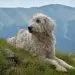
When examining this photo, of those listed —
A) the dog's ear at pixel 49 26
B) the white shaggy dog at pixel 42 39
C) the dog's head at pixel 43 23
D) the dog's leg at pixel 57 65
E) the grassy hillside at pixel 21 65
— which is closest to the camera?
the grassy hillside at pixel 21 65

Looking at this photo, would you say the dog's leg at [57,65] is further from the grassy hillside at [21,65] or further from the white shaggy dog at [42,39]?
the white shaggy dog at [42,39]

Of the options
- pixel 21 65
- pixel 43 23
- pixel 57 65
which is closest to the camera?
pixel 21 65

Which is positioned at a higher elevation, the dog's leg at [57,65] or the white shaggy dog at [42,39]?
the white shaggy dog at [42,39]

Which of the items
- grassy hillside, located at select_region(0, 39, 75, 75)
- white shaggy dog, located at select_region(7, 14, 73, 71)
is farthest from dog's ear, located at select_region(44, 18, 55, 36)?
grassy hillside, located at select_region(0, 39, 75, 75)

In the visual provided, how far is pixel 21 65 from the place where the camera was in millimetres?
12195

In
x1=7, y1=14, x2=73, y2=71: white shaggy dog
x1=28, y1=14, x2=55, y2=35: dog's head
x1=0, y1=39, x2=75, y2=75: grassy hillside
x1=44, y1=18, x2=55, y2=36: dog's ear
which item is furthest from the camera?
x1=44, y1=18, x2=55, y2=36: dog's ear

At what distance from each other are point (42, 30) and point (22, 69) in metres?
3.31

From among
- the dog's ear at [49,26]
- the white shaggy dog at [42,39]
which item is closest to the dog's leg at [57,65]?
the white shaggy dog at [42,39]

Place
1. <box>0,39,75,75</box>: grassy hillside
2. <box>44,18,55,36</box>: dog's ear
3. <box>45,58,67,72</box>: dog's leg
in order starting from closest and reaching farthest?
<box>0,39,75,75</box>: grassy hillside < <box>45,58,67,72</box>: dog's leg < <box>44,18,55,36</box>: dog's ear

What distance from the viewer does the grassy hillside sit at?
11.5 metres

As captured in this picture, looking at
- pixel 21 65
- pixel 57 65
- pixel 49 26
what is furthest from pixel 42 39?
pixel 21 65

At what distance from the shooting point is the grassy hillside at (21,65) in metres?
11.5

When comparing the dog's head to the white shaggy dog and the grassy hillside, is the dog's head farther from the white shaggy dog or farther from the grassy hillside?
the grassy hillside

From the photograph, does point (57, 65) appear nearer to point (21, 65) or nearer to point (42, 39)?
point (42, 39)
